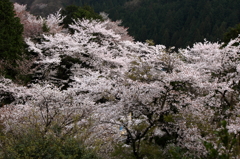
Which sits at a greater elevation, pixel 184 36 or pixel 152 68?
pixel 184 36

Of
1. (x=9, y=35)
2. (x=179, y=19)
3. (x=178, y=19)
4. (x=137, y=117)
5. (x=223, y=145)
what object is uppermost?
(x=179, y=19)

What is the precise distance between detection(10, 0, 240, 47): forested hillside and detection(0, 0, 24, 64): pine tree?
2710 cm

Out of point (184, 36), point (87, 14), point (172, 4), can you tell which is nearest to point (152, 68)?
point (87, 14)

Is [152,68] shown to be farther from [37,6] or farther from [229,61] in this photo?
[37,6]

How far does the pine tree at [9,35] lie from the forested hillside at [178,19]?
27105 mm

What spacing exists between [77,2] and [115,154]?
57.4 meters

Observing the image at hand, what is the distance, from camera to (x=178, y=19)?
44188mm

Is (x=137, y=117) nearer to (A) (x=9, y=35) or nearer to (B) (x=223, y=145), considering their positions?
(B) (x=223, y=145)

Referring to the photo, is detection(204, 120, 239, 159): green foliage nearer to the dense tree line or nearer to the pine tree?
the pine tree

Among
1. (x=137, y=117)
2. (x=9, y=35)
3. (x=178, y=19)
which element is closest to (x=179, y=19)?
(x=178, y=19)

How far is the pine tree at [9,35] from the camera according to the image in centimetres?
1188

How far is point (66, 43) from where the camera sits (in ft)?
46.5

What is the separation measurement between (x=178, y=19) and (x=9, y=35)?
121 feet

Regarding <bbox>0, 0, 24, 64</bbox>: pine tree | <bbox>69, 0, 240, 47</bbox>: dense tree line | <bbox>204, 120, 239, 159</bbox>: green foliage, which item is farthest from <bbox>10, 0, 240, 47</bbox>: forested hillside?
<bbox>204, 120, 239, 159</bbox>: green foliage
